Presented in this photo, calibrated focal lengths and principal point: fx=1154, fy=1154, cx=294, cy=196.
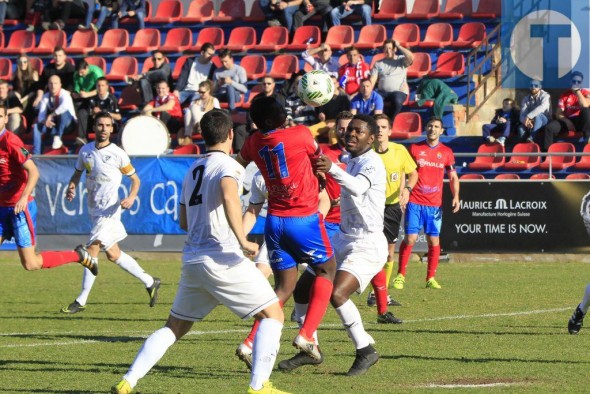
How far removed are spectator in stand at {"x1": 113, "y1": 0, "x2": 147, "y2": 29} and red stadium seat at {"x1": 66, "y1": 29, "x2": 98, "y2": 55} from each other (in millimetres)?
611

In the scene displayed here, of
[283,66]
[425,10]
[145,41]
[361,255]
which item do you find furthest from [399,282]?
[145,41]

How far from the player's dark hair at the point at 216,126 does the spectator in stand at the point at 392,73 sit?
15342mm

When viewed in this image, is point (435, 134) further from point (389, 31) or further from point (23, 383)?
point (389, 31)

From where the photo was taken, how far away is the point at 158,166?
21.0 metres

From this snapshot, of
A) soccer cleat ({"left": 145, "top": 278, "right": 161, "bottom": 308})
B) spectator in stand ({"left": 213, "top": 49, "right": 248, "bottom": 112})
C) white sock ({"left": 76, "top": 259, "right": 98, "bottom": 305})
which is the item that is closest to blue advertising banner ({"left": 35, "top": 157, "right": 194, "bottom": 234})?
spectator in stand ({"left": 213, "top": 49, "right": 248, "bottom": 112})

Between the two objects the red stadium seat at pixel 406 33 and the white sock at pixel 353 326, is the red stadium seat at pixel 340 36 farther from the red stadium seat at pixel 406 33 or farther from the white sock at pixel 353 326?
the white sock at pixel 353 326

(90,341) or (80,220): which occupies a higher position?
(90,341)

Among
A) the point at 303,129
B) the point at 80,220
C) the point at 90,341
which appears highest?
the point at 303,129

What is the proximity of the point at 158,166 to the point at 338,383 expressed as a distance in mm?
13051

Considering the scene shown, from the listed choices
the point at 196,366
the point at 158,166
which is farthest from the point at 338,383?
the point at 158,166

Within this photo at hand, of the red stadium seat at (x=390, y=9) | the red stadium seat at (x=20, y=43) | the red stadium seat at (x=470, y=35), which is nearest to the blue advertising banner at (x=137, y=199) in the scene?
the red stadium seat at (x=470, y=35)

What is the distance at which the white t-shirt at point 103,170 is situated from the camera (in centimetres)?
1426

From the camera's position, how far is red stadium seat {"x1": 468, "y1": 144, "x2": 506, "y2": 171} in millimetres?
21781

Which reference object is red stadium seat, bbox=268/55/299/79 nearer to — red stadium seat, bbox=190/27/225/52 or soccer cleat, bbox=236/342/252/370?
red stadium seat, bbox=190/27/225/52
